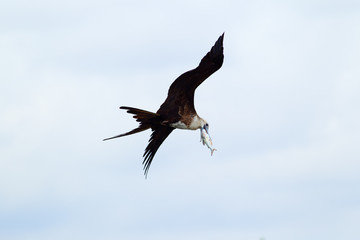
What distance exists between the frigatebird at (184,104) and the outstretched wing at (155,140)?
0.71 metres

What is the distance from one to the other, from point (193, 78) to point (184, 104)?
0.69 m

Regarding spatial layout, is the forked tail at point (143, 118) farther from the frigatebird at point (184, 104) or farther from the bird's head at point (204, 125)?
the bird's head at point (204, 125)

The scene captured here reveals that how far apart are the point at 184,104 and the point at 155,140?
80.9 inches

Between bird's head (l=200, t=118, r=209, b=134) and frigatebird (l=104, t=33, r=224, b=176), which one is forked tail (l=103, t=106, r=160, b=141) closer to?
frigatebird (l=104, t=33, r=224, b=176)

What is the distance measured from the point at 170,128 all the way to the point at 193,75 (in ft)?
7.65

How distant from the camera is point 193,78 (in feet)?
67.4

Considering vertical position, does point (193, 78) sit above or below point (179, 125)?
above

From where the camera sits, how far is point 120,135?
66.2ft

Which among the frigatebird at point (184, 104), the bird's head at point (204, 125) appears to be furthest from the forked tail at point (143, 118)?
the bird's head at point (204, 125)

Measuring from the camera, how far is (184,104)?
2091 cm

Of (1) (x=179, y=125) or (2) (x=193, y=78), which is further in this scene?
(1) (x=179, y=125)

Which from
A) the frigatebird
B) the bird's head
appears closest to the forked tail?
the frigatebird

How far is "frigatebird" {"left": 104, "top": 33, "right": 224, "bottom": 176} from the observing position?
66.4 feet

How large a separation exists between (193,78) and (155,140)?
267 centimetres
